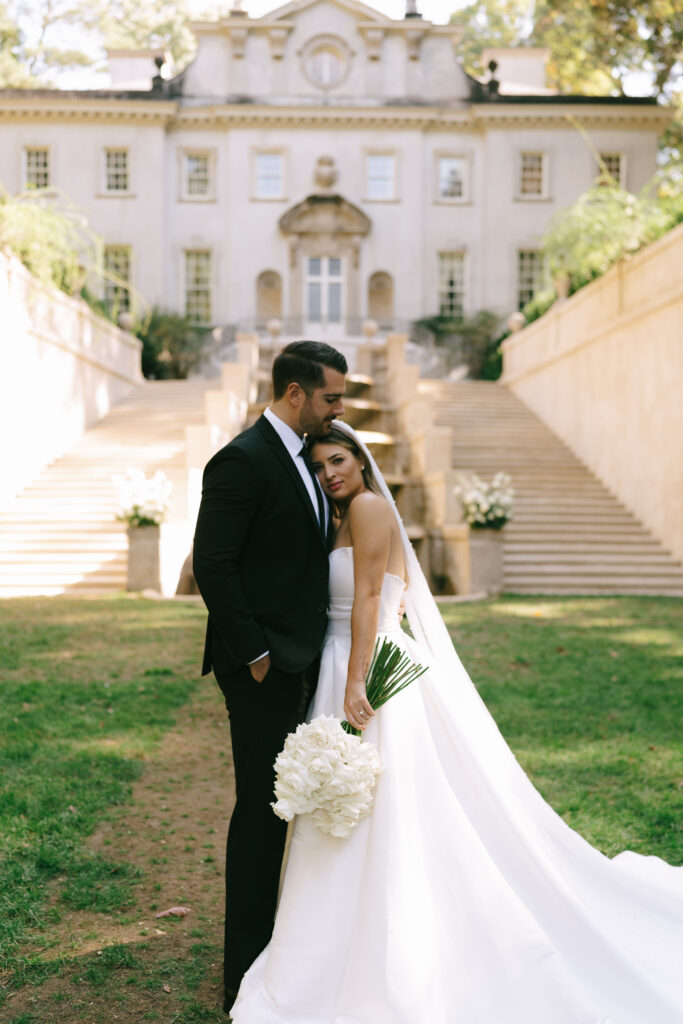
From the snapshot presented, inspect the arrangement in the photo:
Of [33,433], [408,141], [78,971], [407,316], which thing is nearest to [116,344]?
[33,433]

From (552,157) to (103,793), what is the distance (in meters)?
33.6

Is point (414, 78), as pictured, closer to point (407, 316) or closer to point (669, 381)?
point (407, 316)

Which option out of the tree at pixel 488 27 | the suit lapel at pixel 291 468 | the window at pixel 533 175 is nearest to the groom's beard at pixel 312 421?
the suit lapel at pixel 291 468

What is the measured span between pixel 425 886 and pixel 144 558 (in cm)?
1072

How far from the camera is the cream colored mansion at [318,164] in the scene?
1357 inches

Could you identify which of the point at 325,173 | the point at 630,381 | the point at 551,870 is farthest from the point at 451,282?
the point at 551,870

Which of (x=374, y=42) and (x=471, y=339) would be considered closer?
(x=471, y=339)

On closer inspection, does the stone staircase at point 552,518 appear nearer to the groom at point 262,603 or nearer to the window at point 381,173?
the groom at point 262,603

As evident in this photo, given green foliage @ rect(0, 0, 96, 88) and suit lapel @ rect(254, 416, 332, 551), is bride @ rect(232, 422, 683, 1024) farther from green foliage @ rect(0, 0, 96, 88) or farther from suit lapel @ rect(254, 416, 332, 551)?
green foliage @ rect(0, 0, 96, 88)

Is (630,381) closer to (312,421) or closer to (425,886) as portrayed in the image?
(312,421)

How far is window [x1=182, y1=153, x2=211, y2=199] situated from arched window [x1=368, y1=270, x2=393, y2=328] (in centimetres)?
682

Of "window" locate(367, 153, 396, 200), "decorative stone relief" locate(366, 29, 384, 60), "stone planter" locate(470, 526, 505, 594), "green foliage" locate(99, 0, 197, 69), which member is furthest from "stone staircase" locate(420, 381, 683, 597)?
"green foliage" locate(99, 0, 197, 69)

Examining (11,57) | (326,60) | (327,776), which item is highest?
(11,57)

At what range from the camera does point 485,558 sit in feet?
46.5
